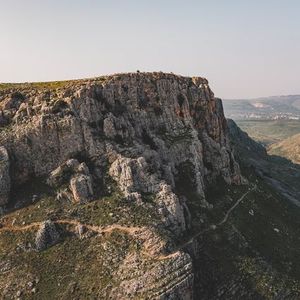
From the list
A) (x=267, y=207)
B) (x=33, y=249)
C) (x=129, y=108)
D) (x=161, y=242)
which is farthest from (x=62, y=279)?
(x=267, y=207)

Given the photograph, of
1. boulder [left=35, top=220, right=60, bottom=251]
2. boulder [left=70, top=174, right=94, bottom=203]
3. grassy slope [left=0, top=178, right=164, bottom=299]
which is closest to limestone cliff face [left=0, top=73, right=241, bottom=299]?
boulder [left=70, top=174, right=94, bottom=203]

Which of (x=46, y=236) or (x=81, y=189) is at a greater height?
(x=81, y=189)

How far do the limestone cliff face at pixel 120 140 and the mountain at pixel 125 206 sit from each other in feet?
0.93

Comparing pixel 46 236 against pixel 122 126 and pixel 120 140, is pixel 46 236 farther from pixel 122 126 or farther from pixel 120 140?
pixel 122 126

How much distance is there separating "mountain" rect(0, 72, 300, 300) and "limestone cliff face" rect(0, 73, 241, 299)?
282 millimetres

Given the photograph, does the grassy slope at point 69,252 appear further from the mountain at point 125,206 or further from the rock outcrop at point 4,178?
the rock outcrop at point 4,178

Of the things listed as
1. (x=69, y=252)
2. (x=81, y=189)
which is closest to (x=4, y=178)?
(x=81, y=189)

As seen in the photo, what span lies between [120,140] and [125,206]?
70.0ft

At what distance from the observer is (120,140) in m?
114

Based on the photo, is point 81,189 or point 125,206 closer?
point 125,206

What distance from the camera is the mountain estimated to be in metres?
87.6

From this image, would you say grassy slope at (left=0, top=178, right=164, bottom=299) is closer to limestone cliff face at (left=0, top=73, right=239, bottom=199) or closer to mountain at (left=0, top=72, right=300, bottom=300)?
mountain at (left=0, top=72, right=300, bottom=300)

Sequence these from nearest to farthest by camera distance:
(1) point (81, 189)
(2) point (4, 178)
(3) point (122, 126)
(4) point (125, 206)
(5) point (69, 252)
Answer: (5) point (69, 252)
(4) point (125, 206)
(1) point (81, 189)
(2) point (4, 178)
(3) point (122, 126)

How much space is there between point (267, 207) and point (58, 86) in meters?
71.4
